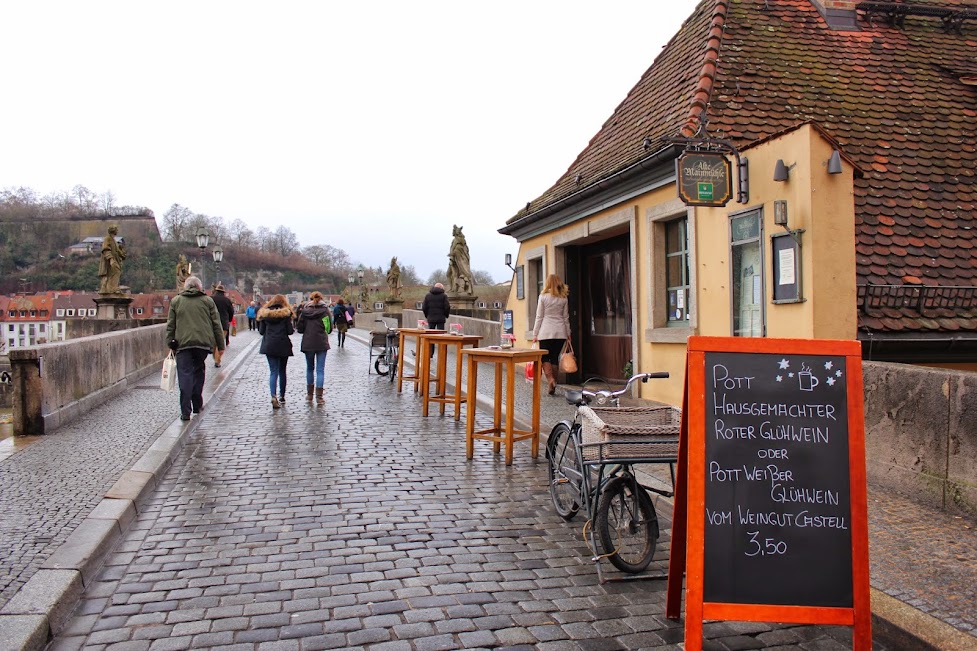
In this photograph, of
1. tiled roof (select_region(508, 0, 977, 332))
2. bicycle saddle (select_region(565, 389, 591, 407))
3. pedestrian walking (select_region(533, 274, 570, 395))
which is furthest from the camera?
pedestrian walking (select_region(533, 274, 570, 395))

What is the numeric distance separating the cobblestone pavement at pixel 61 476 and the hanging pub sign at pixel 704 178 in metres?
5.88

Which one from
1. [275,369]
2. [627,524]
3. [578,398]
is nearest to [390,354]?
[275,369]

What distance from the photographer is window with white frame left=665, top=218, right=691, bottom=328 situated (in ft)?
33.2

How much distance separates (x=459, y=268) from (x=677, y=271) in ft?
72.2

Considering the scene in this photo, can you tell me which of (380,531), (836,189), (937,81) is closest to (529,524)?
(380,531)

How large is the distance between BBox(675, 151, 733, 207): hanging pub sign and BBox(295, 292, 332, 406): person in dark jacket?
20.1ft

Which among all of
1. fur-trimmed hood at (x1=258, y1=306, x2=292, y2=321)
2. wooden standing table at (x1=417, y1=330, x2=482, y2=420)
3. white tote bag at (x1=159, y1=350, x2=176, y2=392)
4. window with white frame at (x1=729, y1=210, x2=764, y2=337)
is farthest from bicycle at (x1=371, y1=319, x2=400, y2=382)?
window with white frame at (x1=729, y1=210, x2=764, y2=337)

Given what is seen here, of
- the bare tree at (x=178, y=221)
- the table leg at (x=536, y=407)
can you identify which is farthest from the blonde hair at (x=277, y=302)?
the bare tree at (x=178, y=221)

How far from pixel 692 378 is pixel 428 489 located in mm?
3359

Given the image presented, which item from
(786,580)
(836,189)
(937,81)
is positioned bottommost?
(786,580)

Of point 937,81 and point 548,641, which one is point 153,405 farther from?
point 937,81

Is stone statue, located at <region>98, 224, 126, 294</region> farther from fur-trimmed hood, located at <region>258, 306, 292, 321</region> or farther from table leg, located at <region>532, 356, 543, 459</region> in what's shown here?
table leg, located at <region>532, 356, 543, 459</region>

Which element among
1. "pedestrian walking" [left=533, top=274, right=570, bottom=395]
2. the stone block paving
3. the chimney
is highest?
the chimney

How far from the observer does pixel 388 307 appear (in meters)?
47.7
